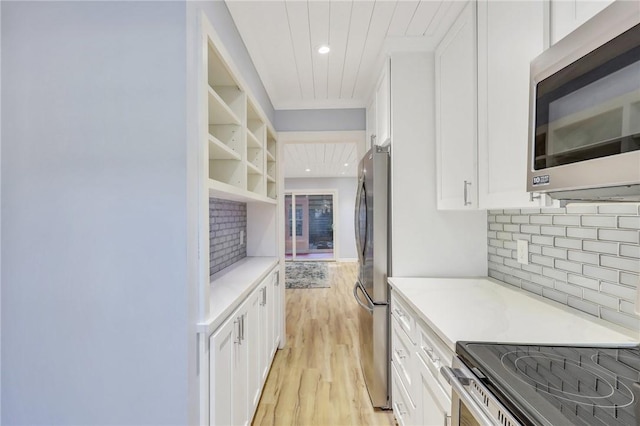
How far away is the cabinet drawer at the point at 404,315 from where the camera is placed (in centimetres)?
151

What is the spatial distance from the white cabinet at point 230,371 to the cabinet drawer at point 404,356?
880mm

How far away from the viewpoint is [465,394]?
83 cm

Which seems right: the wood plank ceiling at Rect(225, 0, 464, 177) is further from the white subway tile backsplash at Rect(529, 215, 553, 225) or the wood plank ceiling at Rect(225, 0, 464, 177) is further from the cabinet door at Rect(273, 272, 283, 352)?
the cabinet door at Rect(273, 272, 283, 352)

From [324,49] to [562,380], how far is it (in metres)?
2.11

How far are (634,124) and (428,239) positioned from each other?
1427mm

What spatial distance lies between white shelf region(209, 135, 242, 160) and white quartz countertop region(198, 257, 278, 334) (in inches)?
29.7

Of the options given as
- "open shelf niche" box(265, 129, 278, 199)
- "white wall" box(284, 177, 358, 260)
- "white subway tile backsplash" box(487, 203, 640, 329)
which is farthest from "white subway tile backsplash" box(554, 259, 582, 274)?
"white wall" box(284, 177, 358, 260)

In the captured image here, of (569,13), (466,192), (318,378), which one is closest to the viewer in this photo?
(569,13)

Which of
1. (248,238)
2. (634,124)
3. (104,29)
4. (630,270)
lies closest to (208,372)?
(104,29)

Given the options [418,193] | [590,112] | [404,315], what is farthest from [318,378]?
[590,112]

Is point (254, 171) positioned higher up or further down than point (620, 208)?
higher up

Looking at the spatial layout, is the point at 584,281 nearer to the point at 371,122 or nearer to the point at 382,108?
the point at 382,108

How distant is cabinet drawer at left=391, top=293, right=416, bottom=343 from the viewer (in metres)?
1.51

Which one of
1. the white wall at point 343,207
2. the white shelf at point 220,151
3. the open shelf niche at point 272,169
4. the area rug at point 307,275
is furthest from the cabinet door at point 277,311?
the white wall at point 343,207
